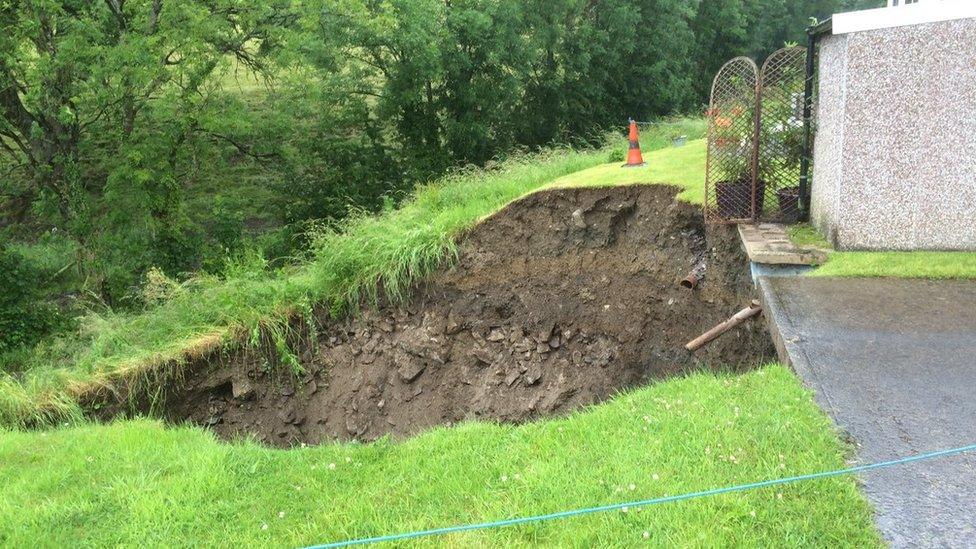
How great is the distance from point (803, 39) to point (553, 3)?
77.0 ft

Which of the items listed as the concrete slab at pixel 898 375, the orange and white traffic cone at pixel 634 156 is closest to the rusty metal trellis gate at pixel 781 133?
the concrete slab at pixel 898 375

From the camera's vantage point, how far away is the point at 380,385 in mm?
8492

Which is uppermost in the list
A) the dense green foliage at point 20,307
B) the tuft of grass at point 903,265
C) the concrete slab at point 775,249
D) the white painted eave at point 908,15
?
the white painted eave at point 908,15

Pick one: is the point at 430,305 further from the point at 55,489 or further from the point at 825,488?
the point at 825,488

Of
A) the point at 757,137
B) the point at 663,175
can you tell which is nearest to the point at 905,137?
the point at 757,137

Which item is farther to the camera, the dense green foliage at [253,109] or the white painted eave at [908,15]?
the dense green foliage at [253,109]

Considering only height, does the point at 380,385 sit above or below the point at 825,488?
below

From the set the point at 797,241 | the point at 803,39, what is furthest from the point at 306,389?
the point at 803,39

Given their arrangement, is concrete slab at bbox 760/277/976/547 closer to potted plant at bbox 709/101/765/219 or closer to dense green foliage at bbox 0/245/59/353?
potted plant at bbox 709/101/765/219

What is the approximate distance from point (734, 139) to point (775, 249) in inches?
67.3

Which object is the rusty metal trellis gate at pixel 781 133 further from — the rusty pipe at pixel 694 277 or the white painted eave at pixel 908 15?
the white painted eave at pixel 908 15

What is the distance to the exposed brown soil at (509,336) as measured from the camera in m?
7.66

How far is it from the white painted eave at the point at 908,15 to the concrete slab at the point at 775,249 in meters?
1.79

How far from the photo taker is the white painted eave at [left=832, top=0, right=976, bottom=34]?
17.1ft
